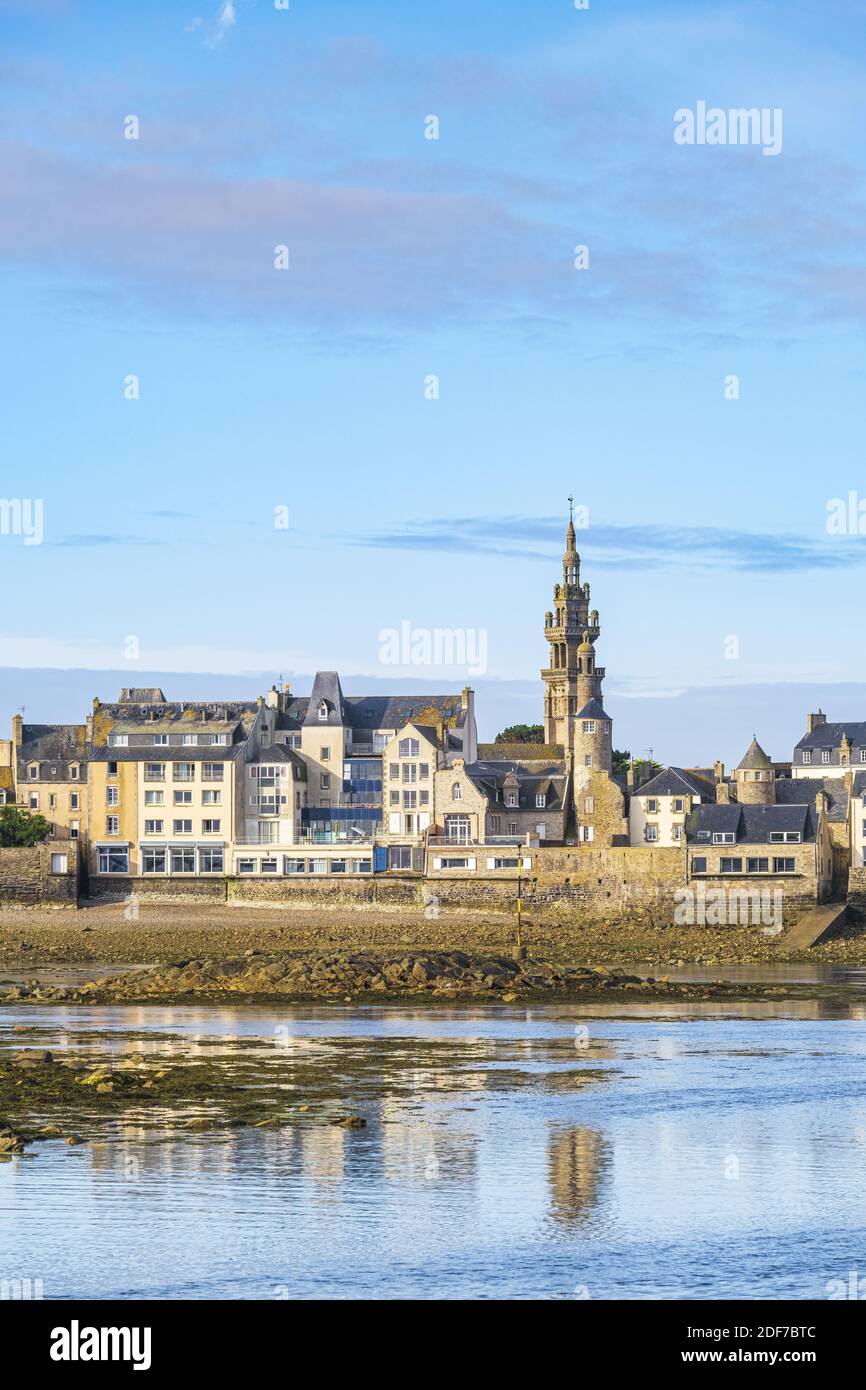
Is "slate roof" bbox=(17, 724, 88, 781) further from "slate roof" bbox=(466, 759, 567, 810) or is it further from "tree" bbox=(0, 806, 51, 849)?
"slate roof" bbox=(466, 759, 567, 810)

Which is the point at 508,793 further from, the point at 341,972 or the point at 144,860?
the point at 341,972

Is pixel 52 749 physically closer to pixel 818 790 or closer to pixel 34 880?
pixel 34 880

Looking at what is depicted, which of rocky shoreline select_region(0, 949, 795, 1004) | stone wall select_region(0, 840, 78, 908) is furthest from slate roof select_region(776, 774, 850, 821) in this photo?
stone wall select_region(0, 840, 78, 908)

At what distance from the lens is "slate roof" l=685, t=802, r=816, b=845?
97.1m

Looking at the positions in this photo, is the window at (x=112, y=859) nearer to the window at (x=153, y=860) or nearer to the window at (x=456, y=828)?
the window at (x=153, y=860)

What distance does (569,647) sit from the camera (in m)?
152

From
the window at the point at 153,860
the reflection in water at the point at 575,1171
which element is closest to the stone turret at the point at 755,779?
the window at the point at 153,860

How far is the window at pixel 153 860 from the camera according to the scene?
108 m

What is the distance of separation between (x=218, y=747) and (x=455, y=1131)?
73.9m

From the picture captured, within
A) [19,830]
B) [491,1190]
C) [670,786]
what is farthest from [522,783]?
[491,1190]

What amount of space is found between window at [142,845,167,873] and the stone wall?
4827 millimetres

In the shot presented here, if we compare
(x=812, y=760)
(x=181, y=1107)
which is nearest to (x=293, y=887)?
(x=812, y=760)

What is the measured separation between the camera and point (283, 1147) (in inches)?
1375

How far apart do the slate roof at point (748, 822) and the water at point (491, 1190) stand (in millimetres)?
47966
